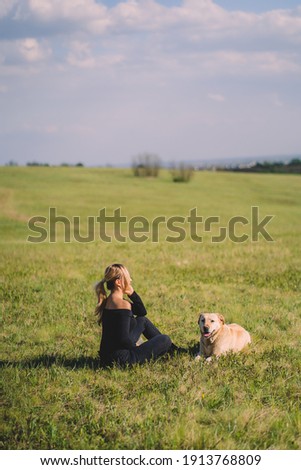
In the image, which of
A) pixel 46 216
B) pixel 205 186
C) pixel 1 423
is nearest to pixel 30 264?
pixel 1 423

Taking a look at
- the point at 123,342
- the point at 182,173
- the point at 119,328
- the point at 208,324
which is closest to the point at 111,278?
the point at 119,328

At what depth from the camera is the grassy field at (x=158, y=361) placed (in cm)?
625

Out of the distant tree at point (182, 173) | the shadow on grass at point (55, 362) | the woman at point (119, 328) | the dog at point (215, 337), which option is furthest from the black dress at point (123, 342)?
the distant tree at point (182, 173)

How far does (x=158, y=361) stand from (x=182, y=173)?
7724 cm

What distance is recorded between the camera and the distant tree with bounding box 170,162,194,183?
84.3 m

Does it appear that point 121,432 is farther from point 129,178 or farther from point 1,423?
point 129,178

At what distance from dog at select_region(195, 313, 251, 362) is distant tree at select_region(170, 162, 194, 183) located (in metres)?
75.7

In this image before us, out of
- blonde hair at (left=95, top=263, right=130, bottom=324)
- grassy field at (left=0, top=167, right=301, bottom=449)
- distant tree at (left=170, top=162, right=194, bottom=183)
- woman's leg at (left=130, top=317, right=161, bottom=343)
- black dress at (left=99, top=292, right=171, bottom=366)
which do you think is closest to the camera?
grassy field at (left=0, top=167, right=301, bottom=449)

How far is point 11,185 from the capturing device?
65.4 m

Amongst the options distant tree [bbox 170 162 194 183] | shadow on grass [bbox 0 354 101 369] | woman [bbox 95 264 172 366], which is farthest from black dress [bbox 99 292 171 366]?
distant tree [bbox 170 162 194 183]

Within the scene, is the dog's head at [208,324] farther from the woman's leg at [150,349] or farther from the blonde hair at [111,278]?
the blonde hair at [111,278]

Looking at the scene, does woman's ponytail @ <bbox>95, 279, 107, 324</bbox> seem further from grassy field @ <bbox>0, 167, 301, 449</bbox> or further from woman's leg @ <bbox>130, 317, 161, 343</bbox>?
grassy field @ <bbox>0, 167, 301, 449</bbox>

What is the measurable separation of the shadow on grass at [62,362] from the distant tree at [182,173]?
249ft
